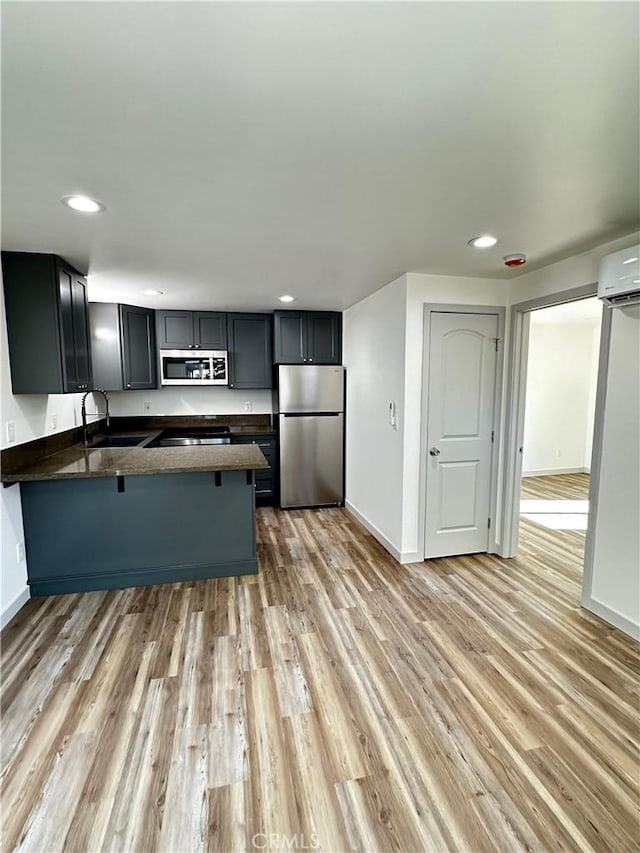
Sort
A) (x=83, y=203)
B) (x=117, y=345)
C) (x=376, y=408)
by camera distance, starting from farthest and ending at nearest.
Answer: (x=117, y=345), (x=376, y=408), (x=83, y=203)

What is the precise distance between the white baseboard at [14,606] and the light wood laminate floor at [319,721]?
65 mm

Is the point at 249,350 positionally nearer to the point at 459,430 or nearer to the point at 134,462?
the point at 134,462

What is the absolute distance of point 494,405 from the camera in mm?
3291

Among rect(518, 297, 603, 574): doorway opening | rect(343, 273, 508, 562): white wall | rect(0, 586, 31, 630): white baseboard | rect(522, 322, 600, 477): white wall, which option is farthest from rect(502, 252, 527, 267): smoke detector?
rect(0, 586, 31, 630): white baseboard

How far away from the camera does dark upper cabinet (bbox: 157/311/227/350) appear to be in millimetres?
4461

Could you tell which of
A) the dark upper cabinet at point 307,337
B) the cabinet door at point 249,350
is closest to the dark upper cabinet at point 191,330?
the cabinet door at point 249,350

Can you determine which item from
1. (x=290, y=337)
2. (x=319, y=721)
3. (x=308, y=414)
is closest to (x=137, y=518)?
(x=319, y=721)

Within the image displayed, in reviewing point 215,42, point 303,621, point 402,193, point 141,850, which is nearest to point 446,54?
point 215,42

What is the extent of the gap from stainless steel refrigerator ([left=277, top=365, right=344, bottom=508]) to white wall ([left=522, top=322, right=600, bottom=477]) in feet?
10.9

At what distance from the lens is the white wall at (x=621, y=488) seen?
221 centimetres

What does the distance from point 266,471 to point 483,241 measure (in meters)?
3.33

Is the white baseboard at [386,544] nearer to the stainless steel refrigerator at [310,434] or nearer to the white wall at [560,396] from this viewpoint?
the stainless steel refrigerator at [310,434]

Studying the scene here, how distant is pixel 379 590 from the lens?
279 cm

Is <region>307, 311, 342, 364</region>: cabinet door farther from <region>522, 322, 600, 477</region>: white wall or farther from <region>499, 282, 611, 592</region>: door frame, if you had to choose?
<region>522, 322, 600, 477</region>: white wall
